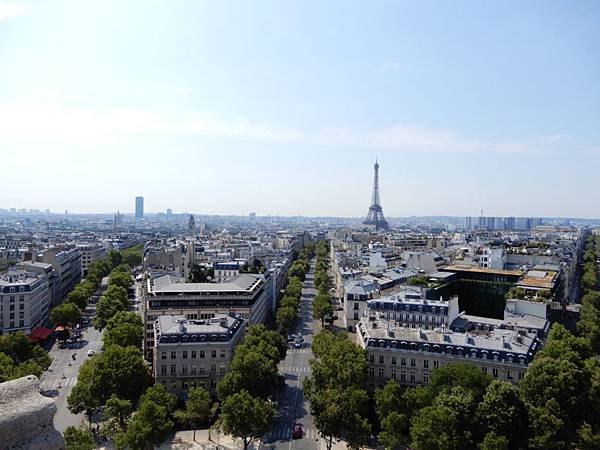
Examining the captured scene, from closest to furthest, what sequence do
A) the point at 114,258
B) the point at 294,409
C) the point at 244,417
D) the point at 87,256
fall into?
the point at 244,417
the point at 294,409
the point at 87,256
the point at 114,258

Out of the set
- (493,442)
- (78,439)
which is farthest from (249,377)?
(493,442)

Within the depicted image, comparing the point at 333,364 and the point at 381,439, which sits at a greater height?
the point at 333,364

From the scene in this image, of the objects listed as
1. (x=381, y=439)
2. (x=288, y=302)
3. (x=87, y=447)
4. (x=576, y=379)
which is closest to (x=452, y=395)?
(x=381, y=439)

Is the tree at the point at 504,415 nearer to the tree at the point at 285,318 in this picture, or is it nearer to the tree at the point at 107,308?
the tree at the point at 285,318

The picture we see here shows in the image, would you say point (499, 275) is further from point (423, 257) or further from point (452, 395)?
point (452, 395)

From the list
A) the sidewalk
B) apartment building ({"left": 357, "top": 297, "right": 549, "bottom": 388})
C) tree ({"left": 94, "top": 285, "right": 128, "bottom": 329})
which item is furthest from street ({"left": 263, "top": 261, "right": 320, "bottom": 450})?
tree ({"left": 94, "top": 285, "right": 128, "bottom": 329})

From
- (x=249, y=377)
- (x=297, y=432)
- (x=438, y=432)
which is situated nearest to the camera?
(x=438, y=432)

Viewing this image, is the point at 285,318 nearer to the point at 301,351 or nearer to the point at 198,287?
the point at 301,351
